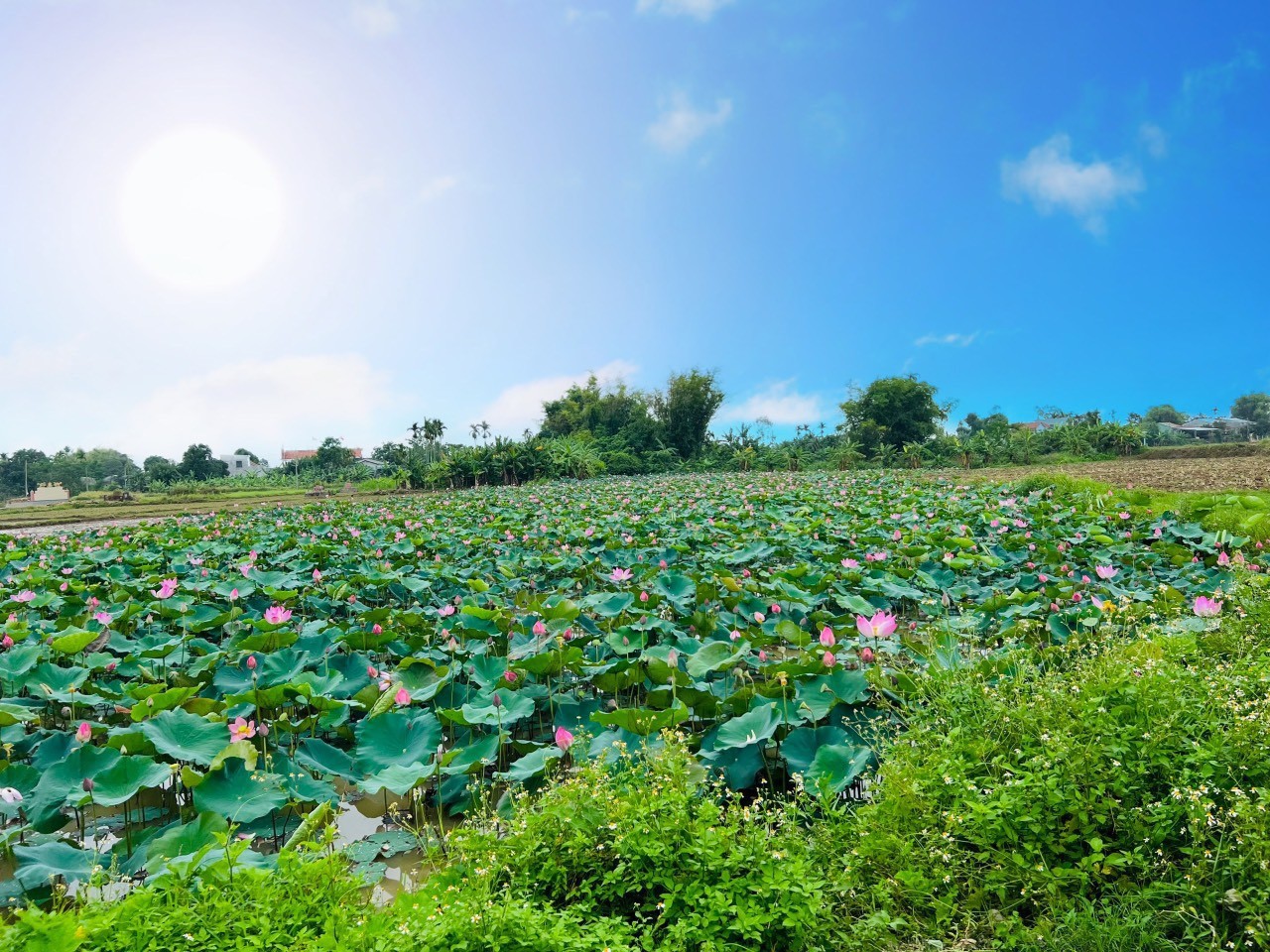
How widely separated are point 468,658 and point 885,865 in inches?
88.1

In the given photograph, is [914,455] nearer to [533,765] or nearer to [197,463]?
[533,765]

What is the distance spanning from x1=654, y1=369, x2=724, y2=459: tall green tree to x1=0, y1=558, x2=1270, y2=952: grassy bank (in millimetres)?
34130

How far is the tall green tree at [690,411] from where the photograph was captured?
36.5 meters

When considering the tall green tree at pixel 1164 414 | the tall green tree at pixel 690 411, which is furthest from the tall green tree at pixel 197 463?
the tall green tree at pixel 1164 414

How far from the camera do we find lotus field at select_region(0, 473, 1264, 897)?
2129 millimetres

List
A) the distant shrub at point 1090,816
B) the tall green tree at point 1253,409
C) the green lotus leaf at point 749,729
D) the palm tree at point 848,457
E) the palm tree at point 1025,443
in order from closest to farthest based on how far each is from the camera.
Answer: the distant shrub at point 1090,816 → the green lotus leaf at point 749,729 → the palm tree at point 1025,443 → the palm tree at point 848,457 → the tall green tree at point 1253,409

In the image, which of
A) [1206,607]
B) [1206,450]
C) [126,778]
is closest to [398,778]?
[126,778]

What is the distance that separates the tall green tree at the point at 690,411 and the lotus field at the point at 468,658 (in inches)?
1164

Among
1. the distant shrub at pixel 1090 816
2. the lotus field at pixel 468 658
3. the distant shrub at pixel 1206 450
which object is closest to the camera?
the distant shrub at pixel 1090 816

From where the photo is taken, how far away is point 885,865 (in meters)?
1.87

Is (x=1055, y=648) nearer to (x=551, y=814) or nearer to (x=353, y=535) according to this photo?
(x=551, y=814)

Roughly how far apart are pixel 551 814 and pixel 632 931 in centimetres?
37

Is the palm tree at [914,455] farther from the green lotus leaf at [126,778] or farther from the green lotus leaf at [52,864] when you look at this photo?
the green lotus leaf at [52,864]

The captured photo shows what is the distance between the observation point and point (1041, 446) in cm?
2986
